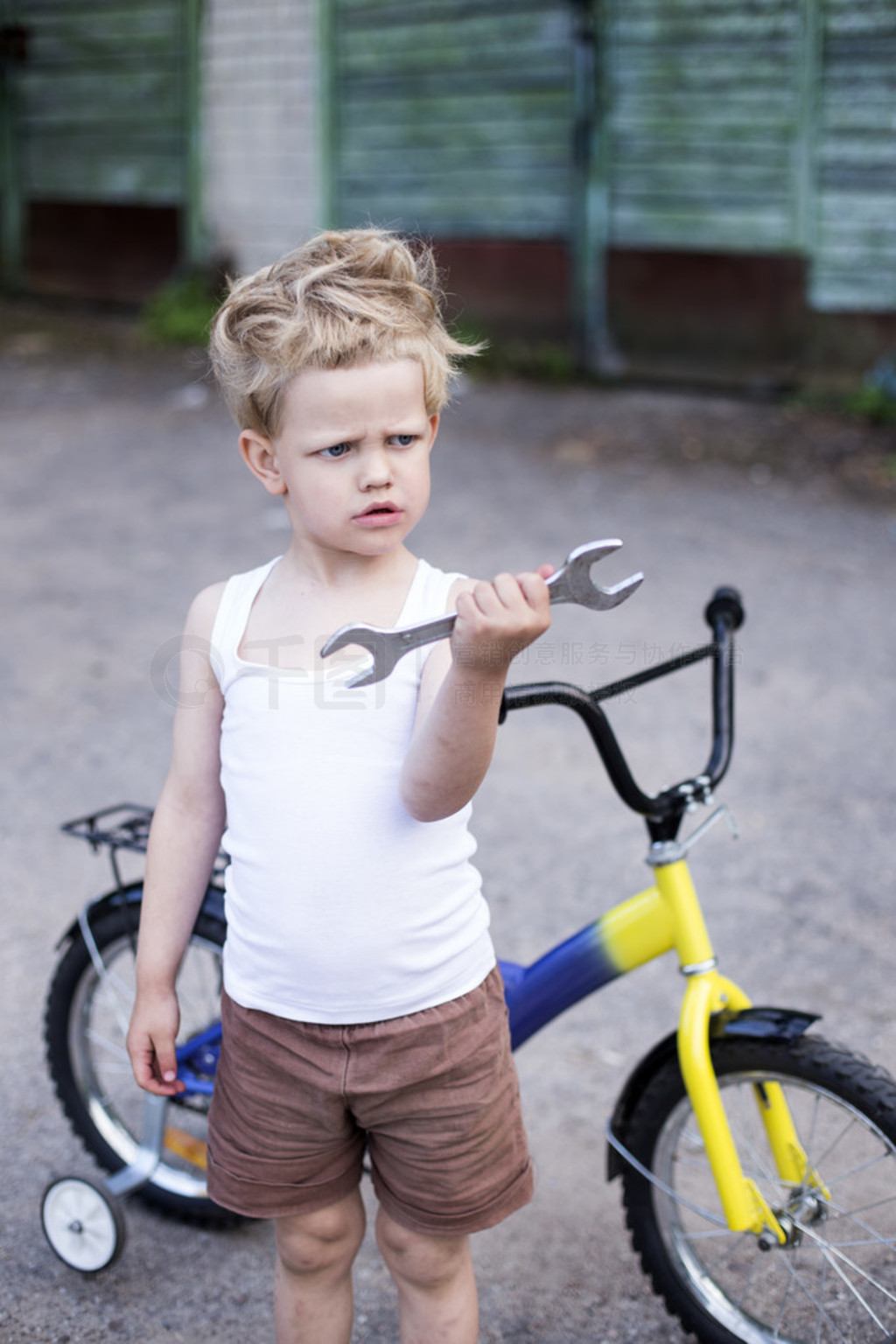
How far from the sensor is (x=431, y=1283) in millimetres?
1768

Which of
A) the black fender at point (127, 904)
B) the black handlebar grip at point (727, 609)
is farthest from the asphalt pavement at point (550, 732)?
the black handlebar grip at point (727, 609)

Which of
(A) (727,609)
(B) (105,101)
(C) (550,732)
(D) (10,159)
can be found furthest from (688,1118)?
(D) (10,159)

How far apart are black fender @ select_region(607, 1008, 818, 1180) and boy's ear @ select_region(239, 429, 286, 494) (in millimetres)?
926

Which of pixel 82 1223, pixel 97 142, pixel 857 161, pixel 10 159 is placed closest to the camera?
pixel 82 1223

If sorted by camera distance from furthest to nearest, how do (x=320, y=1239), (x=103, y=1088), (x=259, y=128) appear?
1. (x=259, y=128)
2. (x=103, y=1088)
3. (x=320, y=1239)

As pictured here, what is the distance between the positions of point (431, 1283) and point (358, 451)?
3.42 feet

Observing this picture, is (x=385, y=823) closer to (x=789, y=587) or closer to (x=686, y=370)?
(x=789, y=587)

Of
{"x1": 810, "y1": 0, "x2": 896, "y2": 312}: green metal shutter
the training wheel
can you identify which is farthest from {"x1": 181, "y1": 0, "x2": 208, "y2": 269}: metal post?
the training wheel

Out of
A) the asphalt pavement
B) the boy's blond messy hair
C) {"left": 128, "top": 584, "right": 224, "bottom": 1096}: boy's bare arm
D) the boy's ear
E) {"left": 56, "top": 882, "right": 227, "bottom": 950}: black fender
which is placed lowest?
the asphalt pavement

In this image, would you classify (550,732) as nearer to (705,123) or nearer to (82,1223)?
(82,1223)

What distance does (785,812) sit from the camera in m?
3.66

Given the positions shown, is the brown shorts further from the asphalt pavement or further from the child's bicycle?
the asphalt pavement

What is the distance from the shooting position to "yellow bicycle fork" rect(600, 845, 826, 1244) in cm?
186

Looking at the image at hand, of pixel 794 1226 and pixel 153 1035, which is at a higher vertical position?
pixel 153 1035
